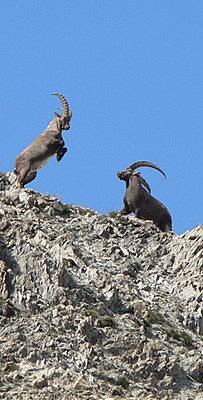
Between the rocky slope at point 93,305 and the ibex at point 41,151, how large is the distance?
0.98 metres

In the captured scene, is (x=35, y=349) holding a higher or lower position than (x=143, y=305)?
lower

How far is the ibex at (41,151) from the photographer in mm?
40312

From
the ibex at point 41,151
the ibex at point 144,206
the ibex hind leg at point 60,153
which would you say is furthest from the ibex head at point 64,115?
the ibex at point 144,206

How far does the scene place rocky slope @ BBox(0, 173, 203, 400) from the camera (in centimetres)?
3062

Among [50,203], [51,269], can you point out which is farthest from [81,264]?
[50,203]

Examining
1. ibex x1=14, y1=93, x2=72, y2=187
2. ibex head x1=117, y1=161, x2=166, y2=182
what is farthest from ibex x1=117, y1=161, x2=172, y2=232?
ibex x1=14, y1=93, x2=72, y2=187

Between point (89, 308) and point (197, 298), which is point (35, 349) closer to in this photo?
point (89, 308)

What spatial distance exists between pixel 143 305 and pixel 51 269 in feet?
7.31

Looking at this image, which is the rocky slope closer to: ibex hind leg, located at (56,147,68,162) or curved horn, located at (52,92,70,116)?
ibex hind leg, located at (56,147,68,162)

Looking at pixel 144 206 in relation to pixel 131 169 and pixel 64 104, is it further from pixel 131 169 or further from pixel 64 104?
pixel 64 104

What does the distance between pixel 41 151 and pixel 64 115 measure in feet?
8.51

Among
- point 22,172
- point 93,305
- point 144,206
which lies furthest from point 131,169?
point 93,305

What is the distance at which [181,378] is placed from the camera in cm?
3189

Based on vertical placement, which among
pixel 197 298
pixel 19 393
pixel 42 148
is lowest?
pixel 19 393
